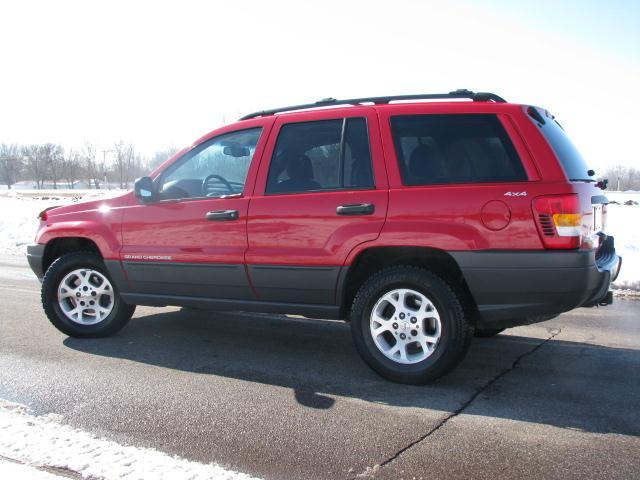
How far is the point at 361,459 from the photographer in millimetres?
2893

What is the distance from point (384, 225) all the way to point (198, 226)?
1640 millimetres

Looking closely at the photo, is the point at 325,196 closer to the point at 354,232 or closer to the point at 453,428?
the point at 354,232

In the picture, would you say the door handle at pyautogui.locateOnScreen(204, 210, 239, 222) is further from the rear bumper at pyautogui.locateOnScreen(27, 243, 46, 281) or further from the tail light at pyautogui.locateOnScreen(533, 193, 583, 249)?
the tail light at pyautogui.locateOnScreen(533, 193, 583, 249)

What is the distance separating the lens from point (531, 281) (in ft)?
12.2

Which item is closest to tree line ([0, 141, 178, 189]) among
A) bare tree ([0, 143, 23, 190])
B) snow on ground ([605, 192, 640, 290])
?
bare tree ([0, 143, 23, 190])

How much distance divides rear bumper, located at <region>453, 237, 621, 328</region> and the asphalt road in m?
0.60

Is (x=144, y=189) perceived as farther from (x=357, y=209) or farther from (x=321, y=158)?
(x=357, y=209)

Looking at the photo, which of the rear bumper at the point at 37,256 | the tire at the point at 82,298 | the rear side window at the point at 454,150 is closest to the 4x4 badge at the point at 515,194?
the rear side window at the point at 454,150

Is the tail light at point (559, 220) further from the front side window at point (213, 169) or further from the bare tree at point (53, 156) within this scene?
the bare tree at point (53, 156)

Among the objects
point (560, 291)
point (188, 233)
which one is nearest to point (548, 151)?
point (560, 291)

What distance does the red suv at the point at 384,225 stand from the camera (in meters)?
3.76

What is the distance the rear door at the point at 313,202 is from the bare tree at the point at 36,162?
123 metres

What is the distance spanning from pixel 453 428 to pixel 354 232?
1.51m

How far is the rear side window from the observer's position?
153 inches
